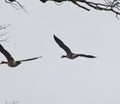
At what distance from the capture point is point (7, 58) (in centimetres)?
662

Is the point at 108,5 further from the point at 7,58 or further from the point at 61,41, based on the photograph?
the point at 7,58

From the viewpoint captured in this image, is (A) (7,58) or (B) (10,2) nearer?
(A) (7,58)

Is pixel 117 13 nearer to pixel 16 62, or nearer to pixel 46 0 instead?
pixel 46 0

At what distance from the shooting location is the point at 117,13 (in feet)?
24.7

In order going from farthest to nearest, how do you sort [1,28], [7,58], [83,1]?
1. [1,28]
2. [83,1]
3. [7,58]

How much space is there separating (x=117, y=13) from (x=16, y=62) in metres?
1.97

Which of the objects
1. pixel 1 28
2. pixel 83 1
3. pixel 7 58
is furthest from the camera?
pixel 1 28

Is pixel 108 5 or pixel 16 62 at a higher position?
pixel 108 5

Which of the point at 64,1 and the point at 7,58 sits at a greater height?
the point at 64,1

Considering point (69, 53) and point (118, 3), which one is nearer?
point (69, 53)

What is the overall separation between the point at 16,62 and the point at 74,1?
1303 mm

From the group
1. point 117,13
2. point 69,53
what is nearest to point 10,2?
point 69,53

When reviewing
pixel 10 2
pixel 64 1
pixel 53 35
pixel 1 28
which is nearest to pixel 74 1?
pixel 64 1

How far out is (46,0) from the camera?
6785mm
